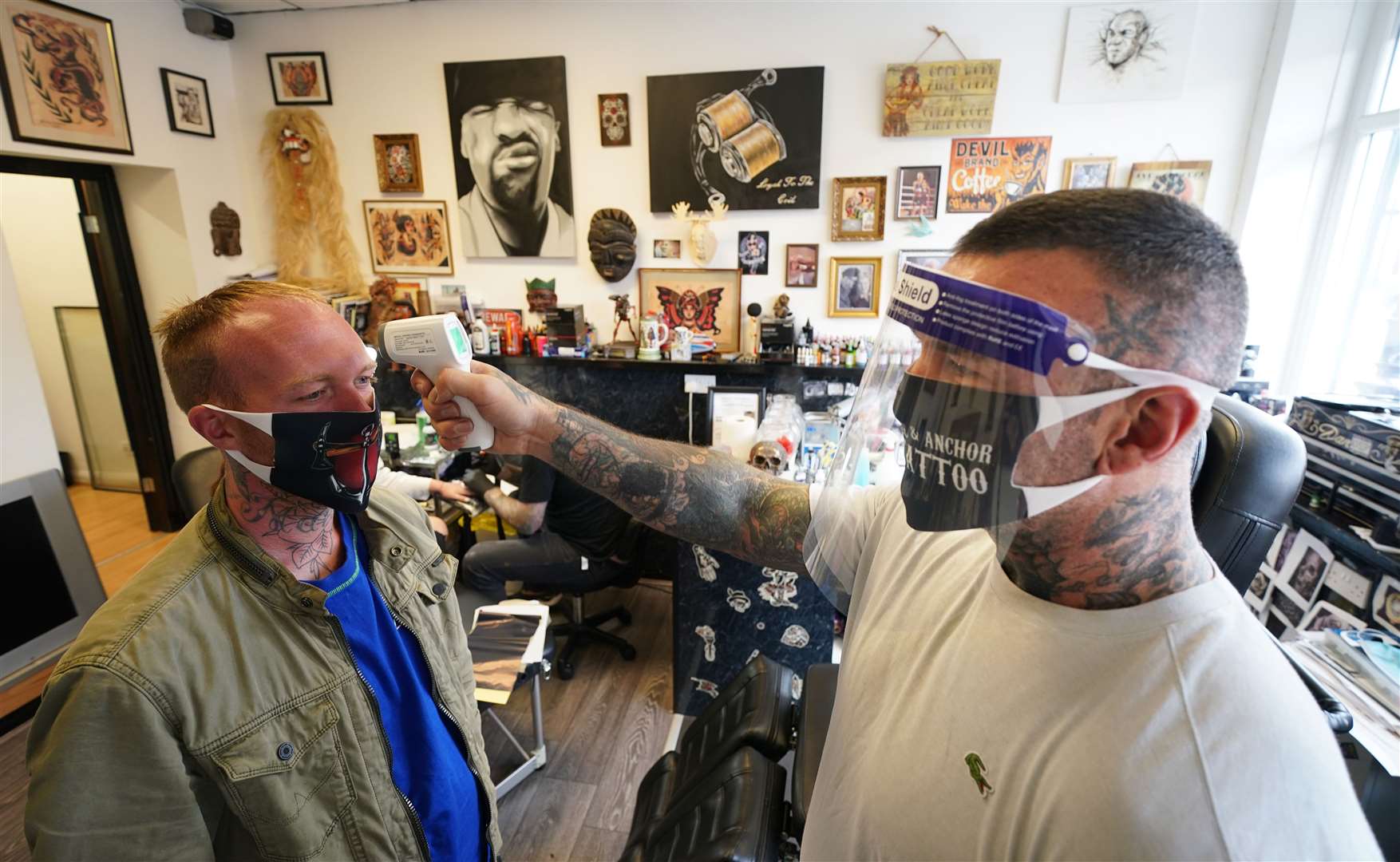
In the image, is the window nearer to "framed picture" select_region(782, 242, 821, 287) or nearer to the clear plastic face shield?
"framed picture" select_region(782, 242, 821, 287)

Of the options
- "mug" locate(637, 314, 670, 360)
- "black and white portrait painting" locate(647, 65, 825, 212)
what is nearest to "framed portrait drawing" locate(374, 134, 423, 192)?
"black and white portrait painting" locate(647, 65, 825, 212)

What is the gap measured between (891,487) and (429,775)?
110cm

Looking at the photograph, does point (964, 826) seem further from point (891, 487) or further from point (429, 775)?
point (429, 775)

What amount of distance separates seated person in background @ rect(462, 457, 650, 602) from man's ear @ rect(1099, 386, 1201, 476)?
2.29m

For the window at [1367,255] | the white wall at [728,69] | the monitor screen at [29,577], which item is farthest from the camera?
the white wall at [728,69]

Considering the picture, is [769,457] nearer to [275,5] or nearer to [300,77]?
[300,77]

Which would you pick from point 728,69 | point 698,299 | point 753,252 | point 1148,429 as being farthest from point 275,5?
point 1148,429

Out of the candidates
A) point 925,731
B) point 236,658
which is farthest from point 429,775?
point 925,731

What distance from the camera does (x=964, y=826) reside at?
0.71 m

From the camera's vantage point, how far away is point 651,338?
3.39 metres

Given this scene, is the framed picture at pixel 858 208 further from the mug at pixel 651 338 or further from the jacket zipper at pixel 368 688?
the jacket zipper at pixel 368 688

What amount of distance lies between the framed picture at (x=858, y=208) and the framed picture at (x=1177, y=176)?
1.12 metres

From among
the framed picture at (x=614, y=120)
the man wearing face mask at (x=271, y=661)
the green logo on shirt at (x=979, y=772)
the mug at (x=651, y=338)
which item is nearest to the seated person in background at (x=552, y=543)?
the mug at (x=651, y=338)

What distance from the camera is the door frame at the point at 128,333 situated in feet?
11.5
